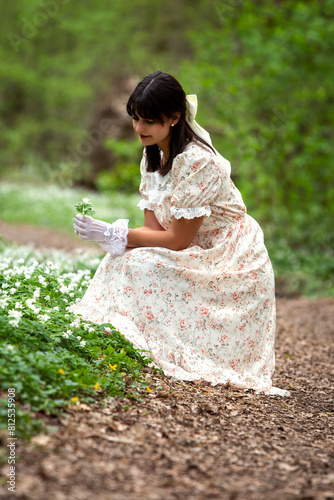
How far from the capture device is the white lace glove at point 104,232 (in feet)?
10.6

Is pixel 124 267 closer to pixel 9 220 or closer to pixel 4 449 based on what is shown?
pixel 4 449

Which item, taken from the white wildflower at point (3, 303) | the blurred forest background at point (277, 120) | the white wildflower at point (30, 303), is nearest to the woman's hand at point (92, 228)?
the white wildflower at point (30, 303)

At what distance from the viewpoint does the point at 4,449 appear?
2.02 meters

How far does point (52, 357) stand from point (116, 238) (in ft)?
2.89

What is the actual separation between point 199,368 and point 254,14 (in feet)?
24.9

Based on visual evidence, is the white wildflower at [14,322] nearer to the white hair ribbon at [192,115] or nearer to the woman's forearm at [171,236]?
the woman's forearm at [171,236]

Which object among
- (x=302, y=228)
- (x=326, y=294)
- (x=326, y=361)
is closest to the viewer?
(x=326, y=361)

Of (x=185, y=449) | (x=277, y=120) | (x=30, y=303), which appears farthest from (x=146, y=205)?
(x=277, y=120)

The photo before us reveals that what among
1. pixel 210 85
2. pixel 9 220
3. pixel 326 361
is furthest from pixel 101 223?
pixel 9 220

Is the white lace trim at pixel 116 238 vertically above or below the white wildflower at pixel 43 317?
above

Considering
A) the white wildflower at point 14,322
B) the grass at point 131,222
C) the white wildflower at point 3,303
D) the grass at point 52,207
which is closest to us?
the white wildflower at point 14,322

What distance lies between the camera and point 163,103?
3.16 metres

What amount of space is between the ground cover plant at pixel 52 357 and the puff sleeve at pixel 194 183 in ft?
2.48

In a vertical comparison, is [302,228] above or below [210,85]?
below
